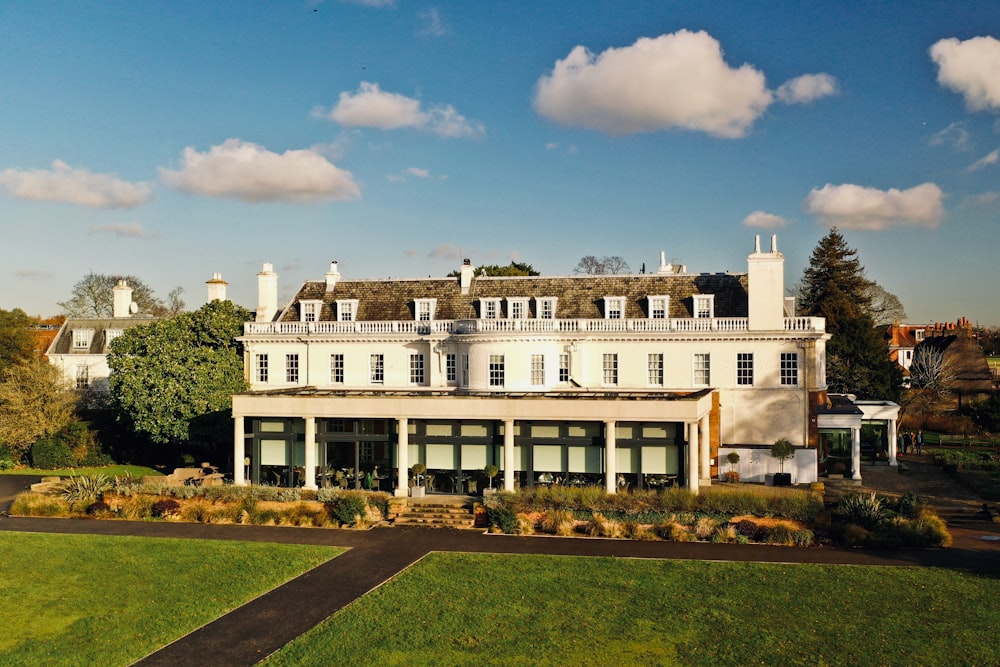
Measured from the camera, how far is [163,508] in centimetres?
3200

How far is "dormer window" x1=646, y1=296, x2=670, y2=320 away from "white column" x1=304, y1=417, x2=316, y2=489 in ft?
57.4

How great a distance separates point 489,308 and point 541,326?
4019mm

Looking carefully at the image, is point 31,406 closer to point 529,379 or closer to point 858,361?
point 529,379

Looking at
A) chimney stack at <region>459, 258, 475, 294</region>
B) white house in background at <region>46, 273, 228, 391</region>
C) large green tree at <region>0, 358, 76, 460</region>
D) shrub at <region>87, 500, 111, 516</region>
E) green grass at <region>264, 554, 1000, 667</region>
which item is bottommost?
green grass at <region>264, 554, 1000, 667</region>

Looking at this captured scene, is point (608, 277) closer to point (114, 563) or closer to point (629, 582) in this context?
point (629, 582)

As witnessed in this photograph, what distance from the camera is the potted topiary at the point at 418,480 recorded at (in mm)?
33875

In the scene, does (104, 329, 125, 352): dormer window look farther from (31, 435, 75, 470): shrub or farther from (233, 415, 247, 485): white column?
(233, 415, 247, 485): white column

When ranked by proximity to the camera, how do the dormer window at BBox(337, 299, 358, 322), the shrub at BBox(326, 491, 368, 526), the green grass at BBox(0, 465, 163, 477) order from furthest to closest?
the dormer window at BBox(337, 299, 358, 322)
the green grass at BBox(0, 465, 163, 477)
the shrub at BBox(326, 491, 368, 526)

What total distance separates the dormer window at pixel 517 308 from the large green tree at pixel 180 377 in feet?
49.1

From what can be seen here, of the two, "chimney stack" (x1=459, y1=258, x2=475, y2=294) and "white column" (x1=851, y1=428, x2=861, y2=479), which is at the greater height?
"chimney stack" (x1=459, y1=258, x2=475, y2=294)

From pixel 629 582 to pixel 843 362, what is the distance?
38.9 meters

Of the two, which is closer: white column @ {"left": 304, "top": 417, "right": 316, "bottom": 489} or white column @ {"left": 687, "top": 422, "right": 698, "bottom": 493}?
white column @ {"left": 687, "top": 422, "right": 698, "bottom": 493}

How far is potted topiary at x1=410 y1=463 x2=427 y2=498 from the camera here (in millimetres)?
33875

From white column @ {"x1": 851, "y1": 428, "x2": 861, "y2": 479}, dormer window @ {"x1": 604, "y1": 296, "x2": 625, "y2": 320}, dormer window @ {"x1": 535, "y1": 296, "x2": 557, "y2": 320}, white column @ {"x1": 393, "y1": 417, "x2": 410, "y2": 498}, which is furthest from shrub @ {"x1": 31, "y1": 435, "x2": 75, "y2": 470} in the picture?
white column @ {"x1": 851, "y1": 428, "x2": 861, "y2": 479}
